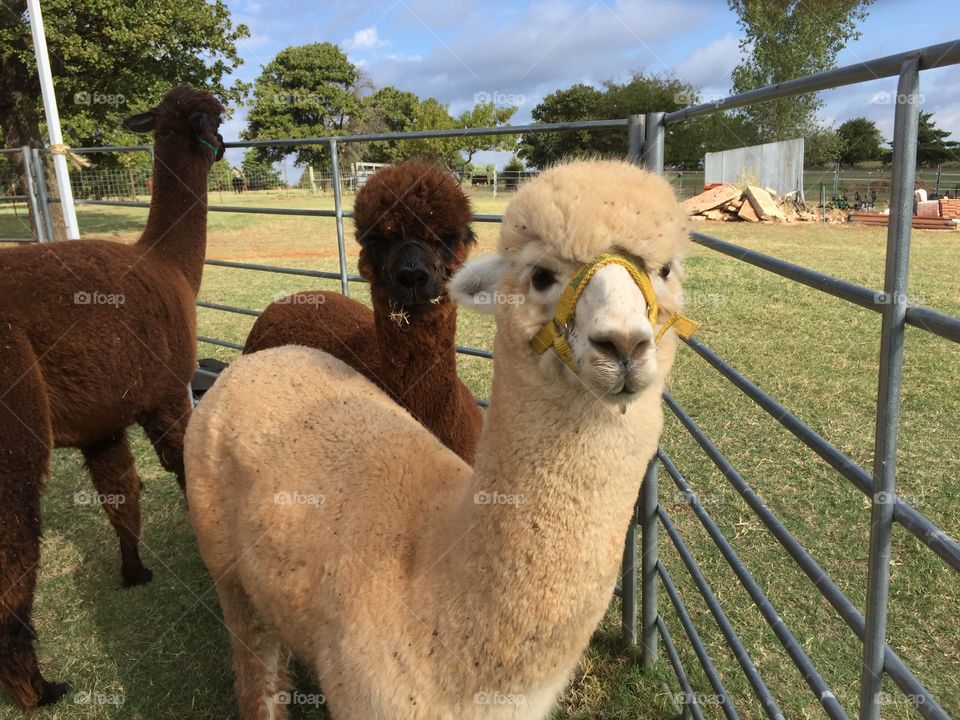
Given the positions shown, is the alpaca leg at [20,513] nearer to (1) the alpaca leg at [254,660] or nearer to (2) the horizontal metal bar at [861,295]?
(1) the alpaca leg at [254,660]

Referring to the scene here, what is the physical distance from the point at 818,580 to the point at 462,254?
202 cm

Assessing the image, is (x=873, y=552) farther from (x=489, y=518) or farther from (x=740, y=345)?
(x=740, y=345)

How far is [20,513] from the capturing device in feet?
8.64

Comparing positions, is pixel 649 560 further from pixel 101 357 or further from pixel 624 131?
pixel 624 131

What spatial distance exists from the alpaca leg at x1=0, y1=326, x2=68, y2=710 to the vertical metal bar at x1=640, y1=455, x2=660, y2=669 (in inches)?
94.3

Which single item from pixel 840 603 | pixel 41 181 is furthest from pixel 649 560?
pixel 41 181

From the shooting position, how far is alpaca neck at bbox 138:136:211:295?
383 centimetres

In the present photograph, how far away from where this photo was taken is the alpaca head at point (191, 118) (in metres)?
3.93

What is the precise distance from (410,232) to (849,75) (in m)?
1.90

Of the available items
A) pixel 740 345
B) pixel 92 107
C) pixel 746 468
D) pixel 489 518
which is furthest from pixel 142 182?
pixel 489 518

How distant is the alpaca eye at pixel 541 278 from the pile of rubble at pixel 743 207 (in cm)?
1807

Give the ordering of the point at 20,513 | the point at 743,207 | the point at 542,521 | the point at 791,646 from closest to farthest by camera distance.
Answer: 1. the point at 542,521
2. the point at 791,646
3. the point at 20,513
4. the point at 743,207

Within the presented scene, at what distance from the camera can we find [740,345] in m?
6.54

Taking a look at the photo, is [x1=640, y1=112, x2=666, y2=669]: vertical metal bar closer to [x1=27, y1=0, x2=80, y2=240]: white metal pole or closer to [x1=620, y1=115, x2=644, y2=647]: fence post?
[x1=620, y1=115, x2=644, y2=647]: fence post
